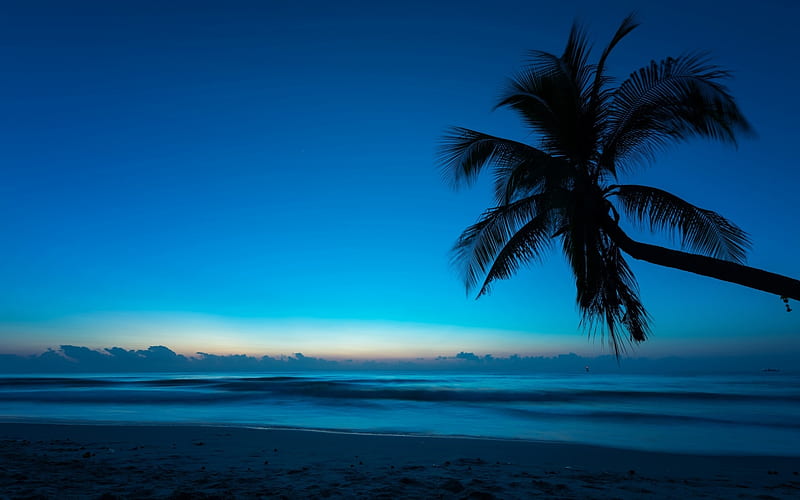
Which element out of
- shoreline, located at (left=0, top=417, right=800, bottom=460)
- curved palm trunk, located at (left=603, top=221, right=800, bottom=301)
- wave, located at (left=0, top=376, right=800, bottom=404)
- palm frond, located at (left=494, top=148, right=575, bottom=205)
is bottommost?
wave, located at (left=0, top=376, right=800, bottom=404)

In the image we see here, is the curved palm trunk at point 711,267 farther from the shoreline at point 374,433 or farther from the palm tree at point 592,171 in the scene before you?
the shoreline at point 374,433

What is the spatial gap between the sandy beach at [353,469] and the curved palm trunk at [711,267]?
2378 mm

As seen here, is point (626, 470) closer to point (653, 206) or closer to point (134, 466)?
point (653, 206)

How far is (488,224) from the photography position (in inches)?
311

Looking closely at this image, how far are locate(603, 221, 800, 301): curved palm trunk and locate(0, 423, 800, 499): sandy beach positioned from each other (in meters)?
2.38

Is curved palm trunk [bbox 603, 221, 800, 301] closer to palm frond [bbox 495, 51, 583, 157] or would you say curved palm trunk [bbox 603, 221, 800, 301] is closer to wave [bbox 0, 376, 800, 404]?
palm frond [bbox 495, 51, 583, 157]

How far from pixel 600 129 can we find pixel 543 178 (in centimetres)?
138

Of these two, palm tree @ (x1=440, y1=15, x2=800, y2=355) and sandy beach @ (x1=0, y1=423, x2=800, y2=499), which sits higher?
palm tree @ (x1=440, y1=15, x2=800, y2=355)

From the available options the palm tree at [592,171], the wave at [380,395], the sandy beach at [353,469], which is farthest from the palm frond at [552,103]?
the wave at [380,395]

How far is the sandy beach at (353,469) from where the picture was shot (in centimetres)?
502

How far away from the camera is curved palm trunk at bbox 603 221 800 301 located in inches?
175

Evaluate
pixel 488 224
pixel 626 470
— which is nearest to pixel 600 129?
pixel 488 224

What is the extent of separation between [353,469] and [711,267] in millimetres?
4944

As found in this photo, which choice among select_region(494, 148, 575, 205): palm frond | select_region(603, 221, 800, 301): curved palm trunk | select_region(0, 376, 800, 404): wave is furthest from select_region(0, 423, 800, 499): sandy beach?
select_region(0, 376, 800, 404): wave
